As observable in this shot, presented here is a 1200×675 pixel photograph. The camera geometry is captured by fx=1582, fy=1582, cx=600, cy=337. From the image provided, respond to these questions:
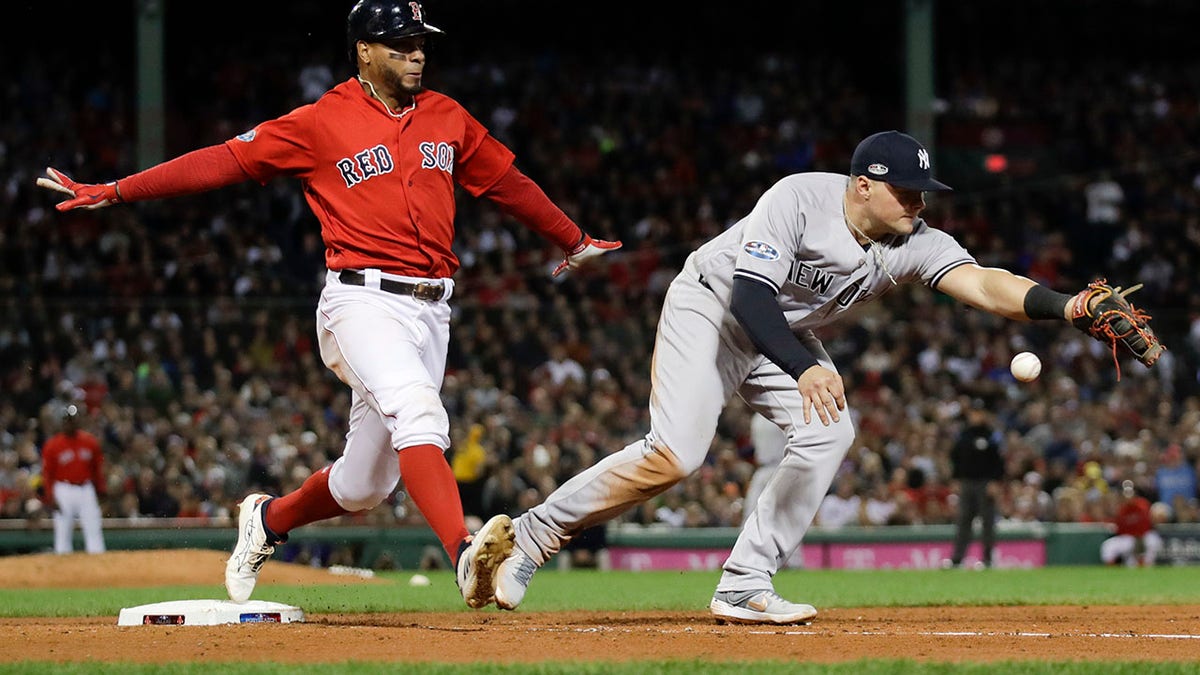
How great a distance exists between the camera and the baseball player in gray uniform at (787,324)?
18.9 feet

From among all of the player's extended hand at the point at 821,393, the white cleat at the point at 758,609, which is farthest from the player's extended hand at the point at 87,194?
the white cleat at the point at 758,609

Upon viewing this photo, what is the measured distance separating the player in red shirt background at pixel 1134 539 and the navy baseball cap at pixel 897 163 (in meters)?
10.6

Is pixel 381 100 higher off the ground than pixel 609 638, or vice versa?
pixel 381 100

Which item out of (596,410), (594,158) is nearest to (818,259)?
(596,410)

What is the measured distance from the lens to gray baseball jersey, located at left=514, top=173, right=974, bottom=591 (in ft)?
19.2

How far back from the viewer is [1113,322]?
5.37m

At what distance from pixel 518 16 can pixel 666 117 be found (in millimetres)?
3690

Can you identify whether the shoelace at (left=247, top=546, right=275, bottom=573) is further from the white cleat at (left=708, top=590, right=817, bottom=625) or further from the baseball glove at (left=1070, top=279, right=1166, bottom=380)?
the baseball glove at (left=1070, top=279, right=1166, bottom=380)

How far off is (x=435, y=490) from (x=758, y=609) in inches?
53.7

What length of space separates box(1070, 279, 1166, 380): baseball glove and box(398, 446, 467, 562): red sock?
223 cm

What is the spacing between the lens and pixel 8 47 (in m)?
21.7

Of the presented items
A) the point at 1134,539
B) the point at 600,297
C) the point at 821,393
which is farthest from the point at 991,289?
the point at 600,297

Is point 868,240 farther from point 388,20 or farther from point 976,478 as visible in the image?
point 976,478

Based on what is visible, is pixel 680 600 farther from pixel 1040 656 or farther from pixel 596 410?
pixel 596 410
